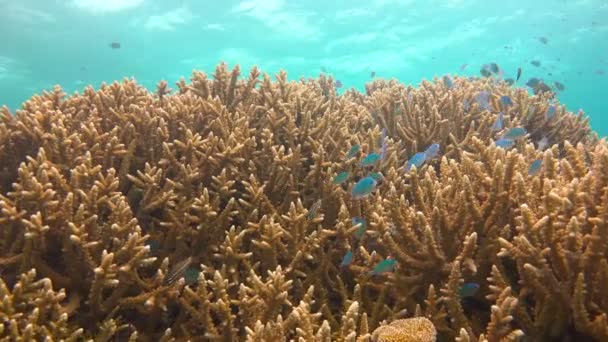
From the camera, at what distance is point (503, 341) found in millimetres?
2146

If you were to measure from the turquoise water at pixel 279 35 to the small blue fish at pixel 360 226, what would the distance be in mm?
21032

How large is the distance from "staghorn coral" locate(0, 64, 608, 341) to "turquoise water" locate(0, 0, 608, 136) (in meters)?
20.5

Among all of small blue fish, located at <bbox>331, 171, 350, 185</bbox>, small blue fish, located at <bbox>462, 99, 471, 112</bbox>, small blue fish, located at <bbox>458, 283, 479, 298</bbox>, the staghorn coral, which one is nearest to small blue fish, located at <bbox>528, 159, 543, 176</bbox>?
the staghorn coral

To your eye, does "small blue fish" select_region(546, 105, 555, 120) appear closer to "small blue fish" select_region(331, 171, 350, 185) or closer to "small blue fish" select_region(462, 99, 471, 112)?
"small blue fish" select_region(462, 99, 471, 112)

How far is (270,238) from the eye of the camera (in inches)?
119

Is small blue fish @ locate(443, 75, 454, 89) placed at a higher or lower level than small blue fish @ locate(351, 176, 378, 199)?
higher

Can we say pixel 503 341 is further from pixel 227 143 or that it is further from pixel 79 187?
pixel 79 187

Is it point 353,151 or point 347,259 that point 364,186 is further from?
point 353,151

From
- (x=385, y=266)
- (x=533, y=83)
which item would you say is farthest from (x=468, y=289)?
(x=533, y=83)

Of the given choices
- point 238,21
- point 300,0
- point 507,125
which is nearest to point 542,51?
point 300,0

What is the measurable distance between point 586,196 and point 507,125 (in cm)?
344

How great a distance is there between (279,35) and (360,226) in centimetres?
3841

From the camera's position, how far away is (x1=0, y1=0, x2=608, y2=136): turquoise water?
3081 centimetres

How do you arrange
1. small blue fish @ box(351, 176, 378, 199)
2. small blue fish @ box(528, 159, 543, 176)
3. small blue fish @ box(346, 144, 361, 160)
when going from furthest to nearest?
small blue fish @ box(346, 144, 361, 160) < small blue fish @ box(351, 176, 378, 199) < small blue fish @ box(528, 159, 543, 176)
